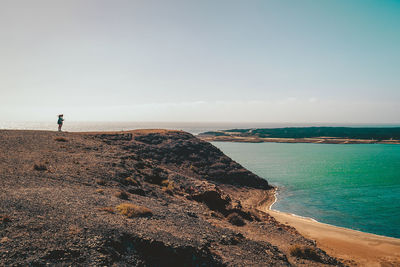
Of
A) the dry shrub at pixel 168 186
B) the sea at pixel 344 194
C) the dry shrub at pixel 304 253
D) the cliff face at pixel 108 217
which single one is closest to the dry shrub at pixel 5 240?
the cliff face at pixel 108 217

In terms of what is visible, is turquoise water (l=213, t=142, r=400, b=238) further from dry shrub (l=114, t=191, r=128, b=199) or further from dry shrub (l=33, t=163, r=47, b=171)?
dry shrub (l=33, t=163, r=47, b=171)

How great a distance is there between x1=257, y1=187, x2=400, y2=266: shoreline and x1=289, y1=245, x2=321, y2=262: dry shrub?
4.62 m

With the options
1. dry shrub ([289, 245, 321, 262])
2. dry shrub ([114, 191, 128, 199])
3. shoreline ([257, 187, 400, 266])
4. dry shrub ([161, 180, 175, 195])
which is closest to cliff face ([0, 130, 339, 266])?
dry shrub ([114, 191, 128, 199])

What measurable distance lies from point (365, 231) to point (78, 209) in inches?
1067

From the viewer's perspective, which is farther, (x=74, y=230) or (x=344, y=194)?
(x=344, y=194)

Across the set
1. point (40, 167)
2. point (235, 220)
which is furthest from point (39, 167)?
point (235, 220)

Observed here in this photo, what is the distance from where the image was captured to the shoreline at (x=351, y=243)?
18172 mm

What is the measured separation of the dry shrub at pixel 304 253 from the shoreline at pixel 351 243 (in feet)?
15.2

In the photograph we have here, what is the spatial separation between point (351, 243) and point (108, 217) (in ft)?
68.9

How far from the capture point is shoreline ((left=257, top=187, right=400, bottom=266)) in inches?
715

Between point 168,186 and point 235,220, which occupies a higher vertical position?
point 168,186

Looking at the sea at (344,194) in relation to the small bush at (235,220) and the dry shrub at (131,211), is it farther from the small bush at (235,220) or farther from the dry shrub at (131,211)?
the dry shrub at (131,211)

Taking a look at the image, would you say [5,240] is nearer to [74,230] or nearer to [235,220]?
[74,230]

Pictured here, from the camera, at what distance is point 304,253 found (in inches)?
572
